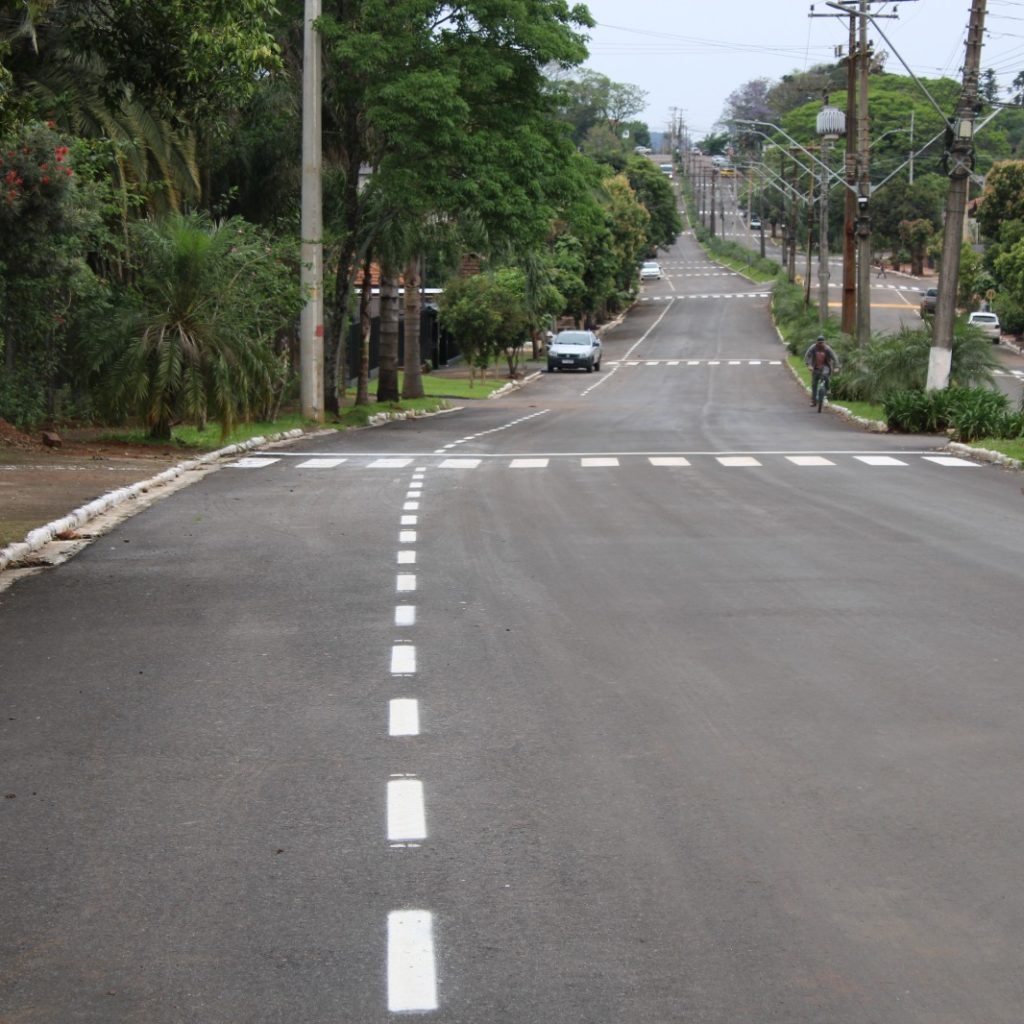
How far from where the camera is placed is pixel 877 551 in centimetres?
1326

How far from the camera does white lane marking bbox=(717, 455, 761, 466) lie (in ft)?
73.3

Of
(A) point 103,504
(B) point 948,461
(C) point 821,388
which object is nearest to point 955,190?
(C) point 821,388

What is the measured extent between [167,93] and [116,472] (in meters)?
5.48

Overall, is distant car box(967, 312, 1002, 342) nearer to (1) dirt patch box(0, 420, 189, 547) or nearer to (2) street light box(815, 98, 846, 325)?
(2) street light box(815, 98, 846, 325)

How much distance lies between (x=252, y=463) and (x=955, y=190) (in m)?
15.9

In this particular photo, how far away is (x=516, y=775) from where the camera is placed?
22.1ft

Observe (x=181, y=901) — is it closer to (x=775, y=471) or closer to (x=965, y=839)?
(x=965, y=839)

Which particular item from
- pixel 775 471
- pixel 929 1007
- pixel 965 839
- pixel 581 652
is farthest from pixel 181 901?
pixel 775 471

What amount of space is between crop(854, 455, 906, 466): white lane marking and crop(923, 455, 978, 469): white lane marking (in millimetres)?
526

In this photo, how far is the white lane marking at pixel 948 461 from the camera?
2266 cm

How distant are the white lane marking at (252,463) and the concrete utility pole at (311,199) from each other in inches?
280

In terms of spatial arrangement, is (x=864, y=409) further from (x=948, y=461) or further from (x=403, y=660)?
(x=403, y=660)

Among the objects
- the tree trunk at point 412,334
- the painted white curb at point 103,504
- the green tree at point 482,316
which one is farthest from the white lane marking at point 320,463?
the green tree at point 482,316

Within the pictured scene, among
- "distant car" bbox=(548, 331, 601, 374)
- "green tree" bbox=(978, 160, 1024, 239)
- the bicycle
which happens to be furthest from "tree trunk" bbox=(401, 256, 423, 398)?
"green tree" bbox=(978, 160, 1024, 239)
